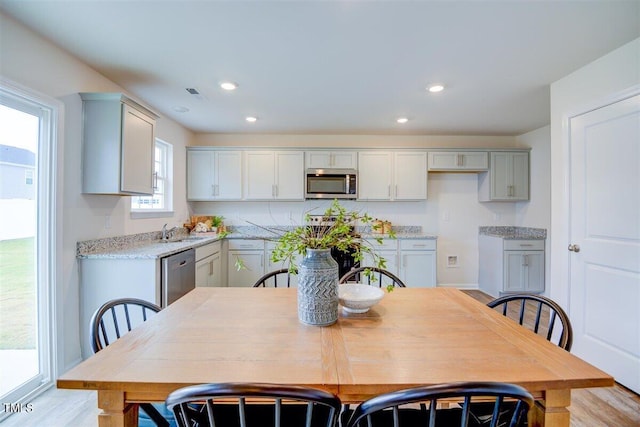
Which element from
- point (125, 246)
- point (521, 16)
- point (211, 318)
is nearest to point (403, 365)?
point (211, 318)

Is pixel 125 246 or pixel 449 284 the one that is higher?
pixel 125 246

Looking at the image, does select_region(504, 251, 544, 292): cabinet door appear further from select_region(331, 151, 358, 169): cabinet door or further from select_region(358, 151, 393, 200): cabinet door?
select_region(331, 151, 358, 169): cabinet door

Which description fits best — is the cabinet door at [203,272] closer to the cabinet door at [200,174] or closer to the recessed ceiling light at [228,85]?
the cabinet door at [200,174]

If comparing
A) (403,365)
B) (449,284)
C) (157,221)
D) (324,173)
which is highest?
(324,173)

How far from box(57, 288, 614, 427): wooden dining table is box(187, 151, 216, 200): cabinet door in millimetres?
3061

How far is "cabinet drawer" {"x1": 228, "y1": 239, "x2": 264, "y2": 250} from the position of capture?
4.01 meters

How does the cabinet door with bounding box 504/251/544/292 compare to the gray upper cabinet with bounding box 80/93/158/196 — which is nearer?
the gray upper cabinet with bounding box 80/93/158/196

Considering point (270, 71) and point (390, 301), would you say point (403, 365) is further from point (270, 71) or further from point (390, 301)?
point (270, 71)

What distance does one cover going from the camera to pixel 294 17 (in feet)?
5.61

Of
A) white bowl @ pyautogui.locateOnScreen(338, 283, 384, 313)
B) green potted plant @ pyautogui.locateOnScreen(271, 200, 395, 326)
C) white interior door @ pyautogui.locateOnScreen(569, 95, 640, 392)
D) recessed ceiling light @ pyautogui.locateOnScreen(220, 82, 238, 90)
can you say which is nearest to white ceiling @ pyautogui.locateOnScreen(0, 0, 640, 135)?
recessed ceiling light @ pyautogui.locateOnScreen(220, 82, 238, 90)

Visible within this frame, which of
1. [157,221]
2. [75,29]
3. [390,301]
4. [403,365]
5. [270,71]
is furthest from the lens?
[157,221]

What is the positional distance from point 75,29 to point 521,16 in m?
2.75

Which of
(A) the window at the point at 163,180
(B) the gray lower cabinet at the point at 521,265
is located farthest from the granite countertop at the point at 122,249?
(B) the gray lower cabinet at the point at 521,265

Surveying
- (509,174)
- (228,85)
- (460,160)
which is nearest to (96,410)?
(228,85)
